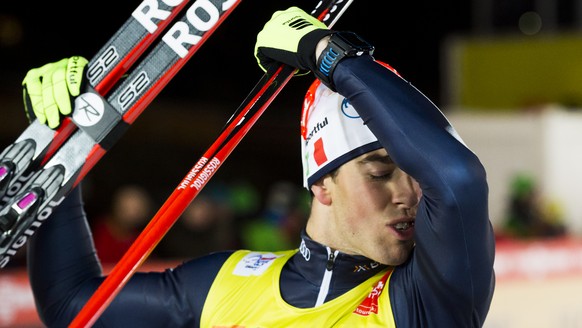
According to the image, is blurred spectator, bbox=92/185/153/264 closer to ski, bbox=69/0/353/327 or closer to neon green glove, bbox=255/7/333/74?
ski, bbox=69/0/353/327

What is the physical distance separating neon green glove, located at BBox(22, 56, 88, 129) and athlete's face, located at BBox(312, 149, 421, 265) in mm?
808

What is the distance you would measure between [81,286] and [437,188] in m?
1.24

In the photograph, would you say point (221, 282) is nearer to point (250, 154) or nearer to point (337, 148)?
point (337, 148)

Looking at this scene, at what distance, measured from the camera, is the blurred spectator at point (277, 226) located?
7594mm

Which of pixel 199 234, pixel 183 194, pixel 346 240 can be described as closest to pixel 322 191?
pixel 346 240

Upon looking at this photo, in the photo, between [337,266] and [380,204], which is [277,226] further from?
[380,204]

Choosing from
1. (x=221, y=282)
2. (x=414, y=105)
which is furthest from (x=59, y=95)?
(x=414, y=105)

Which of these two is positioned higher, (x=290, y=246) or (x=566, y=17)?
(x=566, y=17)

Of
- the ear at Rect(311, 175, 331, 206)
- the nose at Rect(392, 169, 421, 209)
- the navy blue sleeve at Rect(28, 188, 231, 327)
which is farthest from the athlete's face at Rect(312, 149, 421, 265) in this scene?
the navy blue sleeve at Rect(28, 188, 231, 327)

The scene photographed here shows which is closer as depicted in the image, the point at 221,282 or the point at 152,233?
the point at 152,233

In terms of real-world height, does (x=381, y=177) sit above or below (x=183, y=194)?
above

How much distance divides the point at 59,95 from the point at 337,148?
31.9 inches

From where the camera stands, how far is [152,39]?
2902 millimetres

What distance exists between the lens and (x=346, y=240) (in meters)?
2.75
